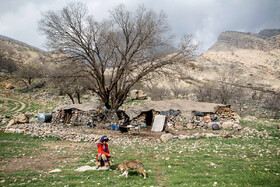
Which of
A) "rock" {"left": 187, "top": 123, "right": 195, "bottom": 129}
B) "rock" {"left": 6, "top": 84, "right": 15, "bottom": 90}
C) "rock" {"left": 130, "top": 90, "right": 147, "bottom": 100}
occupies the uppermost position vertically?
"rock" {"left": 6, "top": 84, "right": 15, "bottom": 90}

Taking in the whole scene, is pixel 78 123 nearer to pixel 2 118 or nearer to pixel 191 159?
pixel 2 118

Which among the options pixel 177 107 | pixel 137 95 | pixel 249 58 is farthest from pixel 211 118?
pixel 249 58

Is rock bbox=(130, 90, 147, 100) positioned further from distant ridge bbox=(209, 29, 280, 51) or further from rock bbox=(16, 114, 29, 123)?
distant ridge bbox=(209, 29, 280, 51)

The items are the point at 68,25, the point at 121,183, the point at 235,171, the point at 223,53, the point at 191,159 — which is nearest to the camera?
the point at 121,183

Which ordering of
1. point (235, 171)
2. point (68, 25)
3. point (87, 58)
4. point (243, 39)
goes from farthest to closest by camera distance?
point (243, 39)
point (87, 58)
point (68, 25)
point (235, 171)

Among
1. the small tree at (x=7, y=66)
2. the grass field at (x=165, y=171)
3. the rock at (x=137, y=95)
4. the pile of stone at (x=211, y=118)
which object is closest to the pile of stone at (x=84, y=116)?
the pile of stone at (x=211, y=118)

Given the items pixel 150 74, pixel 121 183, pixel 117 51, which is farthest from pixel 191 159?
pixel 117 51

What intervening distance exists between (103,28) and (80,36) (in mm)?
2778

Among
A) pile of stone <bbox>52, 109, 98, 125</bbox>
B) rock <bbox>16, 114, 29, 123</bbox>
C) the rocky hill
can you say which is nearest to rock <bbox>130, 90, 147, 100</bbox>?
pile of stone <bbox>52, 109, 98, 125</bbox>

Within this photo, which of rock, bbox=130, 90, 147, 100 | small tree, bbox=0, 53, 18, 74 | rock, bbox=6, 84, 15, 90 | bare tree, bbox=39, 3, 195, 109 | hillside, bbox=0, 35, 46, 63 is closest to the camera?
bare tree, bbox=39, 3, 195, 109

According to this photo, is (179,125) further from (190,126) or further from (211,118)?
(211,118)

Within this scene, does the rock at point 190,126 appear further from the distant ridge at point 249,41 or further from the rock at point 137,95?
the distant ridge at point 249,41

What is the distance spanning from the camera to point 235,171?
6238mm

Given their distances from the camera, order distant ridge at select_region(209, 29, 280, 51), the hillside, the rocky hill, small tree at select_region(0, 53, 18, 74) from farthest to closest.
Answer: distant ridge at select_region(209, 29, 280, 51) → the hillside → small tree at select_region(0, 53, 18, 74) → the rocky hill
